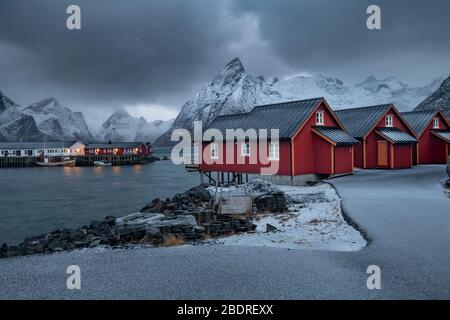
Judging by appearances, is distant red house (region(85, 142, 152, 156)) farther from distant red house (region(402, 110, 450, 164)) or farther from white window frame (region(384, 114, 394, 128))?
distant red house (region(402, 110, 450, 164))

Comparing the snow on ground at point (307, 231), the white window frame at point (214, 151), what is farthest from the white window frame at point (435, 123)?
the snow on ground at point (307, 231)

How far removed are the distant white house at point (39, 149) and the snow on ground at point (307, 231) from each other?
345 feet

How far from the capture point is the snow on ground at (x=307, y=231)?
1012 centimetres

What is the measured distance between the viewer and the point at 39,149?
342 ft

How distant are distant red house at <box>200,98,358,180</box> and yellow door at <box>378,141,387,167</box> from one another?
4.51 meters

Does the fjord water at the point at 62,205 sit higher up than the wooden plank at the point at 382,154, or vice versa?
the wooden plank at the point at 382,154

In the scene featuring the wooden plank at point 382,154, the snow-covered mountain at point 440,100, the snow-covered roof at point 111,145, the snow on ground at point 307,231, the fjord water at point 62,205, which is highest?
the snow-covered mountain at point 440,100

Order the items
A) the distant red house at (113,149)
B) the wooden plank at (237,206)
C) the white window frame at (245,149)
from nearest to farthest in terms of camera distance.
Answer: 1. the wooden plank at (237,206)
2. the white window frame at (245,149)
3. the distant red house at (113,149)

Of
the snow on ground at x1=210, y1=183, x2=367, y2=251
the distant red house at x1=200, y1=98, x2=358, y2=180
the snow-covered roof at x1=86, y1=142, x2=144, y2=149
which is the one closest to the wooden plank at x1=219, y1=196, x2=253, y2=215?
the snow on ground at x1=210, y1=183, x2=367, y2=251

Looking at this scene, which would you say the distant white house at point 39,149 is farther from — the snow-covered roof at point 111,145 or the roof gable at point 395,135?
the roof gable at point 395,135

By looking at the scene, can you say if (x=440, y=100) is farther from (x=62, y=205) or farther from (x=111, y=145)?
(x=62, y=205)

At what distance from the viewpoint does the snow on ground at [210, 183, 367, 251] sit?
10.1 metres

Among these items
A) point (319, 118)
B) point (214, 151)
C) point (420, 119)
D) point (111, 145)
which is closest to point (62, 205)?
point (214, 151)

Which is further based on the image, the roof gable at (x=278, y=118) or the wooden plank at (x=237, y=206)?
the roof gable at (x=278, y=118)
